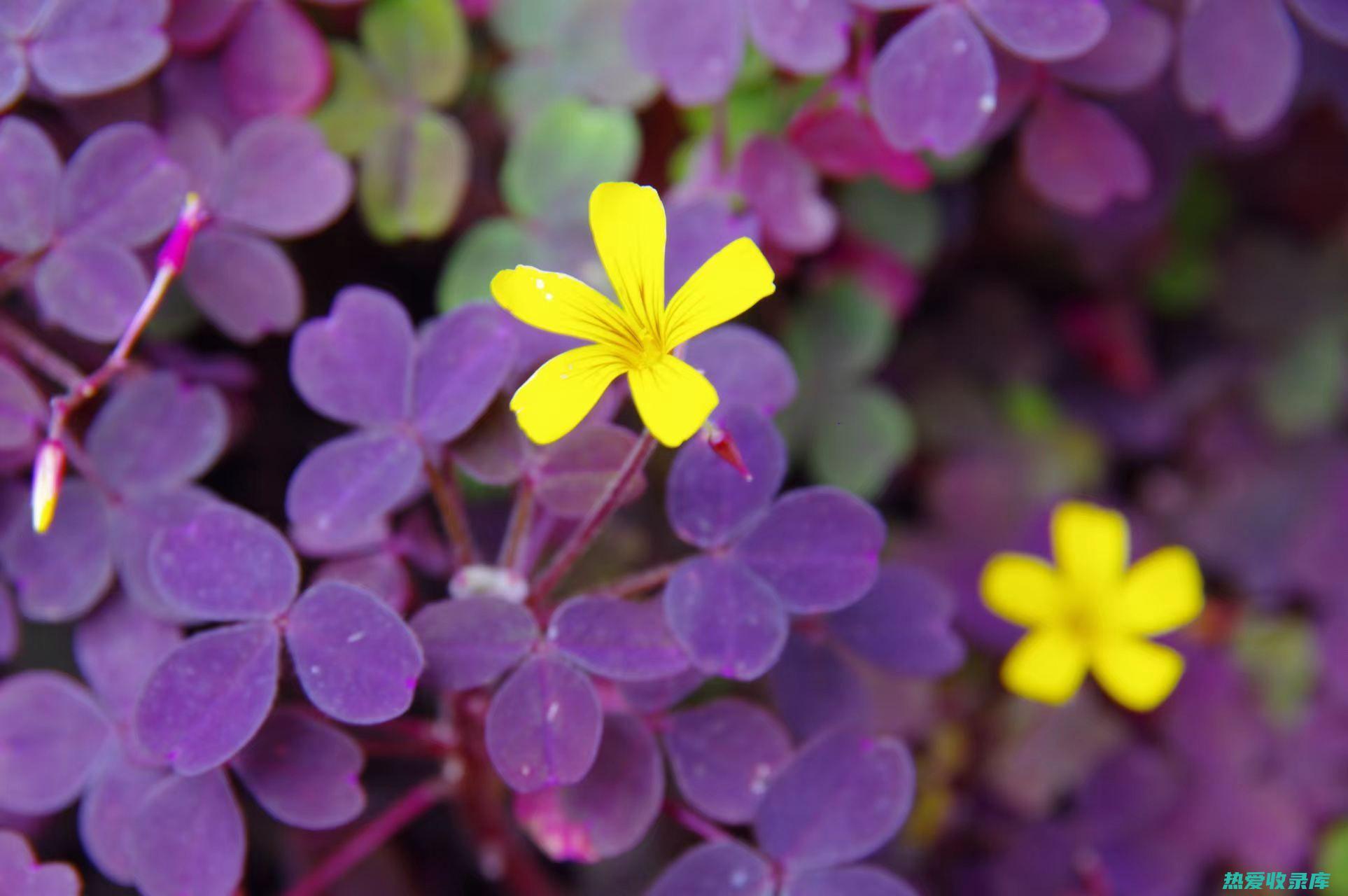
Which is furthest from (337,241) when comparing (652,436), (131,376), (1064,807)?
(1064,807)

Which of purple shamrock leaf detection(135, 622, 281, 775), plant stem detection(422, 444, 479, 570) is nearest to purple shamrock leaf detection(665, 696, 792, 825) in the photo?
plant stem detection(422, 444, 479, 570)

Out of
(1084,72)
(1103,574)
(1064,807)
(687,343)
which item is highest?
(1084,72)

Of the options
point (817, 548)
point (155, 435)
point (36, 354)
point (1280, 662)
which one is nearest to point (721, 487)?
point (817, 548)

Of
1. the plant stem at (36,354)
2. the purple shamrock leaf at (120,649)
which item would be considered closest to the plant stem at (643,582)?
the purple shamrock leaf at (120,649)

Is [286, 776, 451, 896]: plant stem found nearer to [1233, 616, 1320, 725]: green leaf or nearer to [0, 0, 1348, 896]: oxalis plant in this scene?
[0, 0, 1348, 896]: oxalis plant

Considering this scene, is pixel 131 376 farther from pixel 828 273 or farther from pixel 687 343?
Result: pixel 828 273

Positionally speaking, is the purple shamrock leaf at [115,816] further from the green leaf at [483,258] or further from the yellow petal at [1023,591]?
the yellow petal at [1023,591]

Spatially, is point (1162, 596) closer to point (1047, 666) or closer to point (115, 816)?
point (1047, 666)
